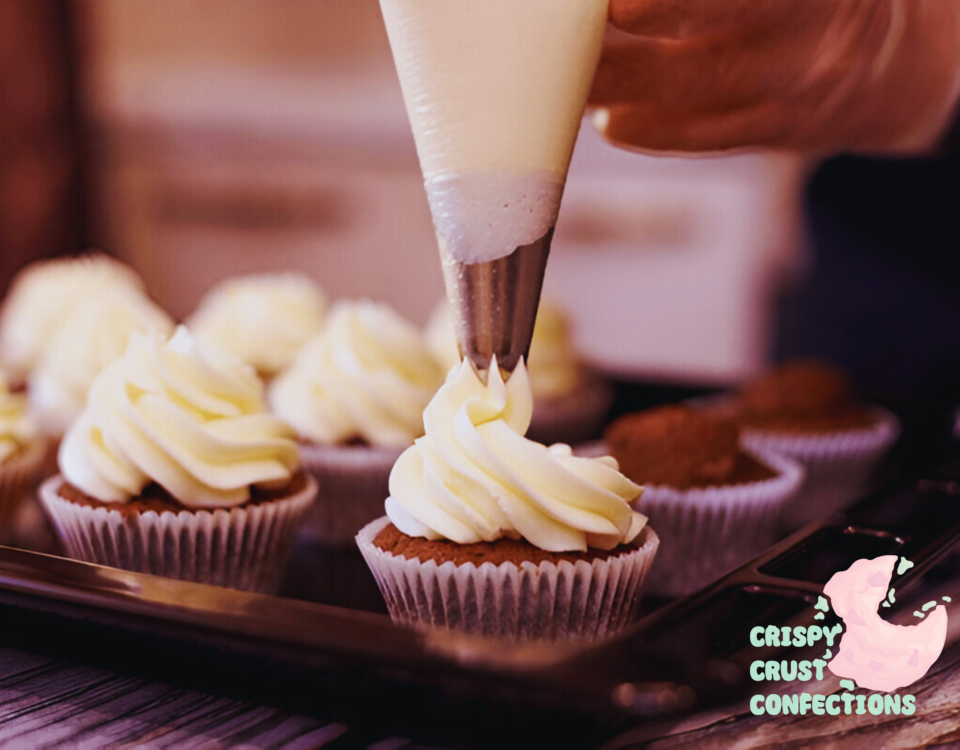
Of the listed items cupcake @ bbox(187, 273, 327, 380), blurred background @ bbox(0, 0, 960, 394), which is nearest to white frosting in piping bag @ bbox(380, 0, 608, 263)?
cupcake @ bbox(187, 273, 327, 380)

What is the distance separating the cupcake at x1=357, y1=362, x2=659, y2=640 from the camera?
1203 mm

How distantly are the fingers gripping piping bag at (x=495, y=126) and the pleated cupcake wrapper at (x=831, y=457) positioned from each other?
1.01m

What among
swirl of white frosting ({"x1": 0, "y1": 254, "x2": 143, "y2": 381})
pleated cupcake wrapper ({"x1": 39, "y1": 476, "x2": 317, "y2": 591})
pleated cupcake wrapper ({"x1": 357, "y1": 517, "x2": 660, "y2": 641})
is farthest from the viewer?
swirl of white frosting ({"x1": 0, "y1": 254, "x2": 143, "y2": 381})

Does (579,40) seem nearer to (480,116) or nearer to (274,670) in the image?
(480,116)

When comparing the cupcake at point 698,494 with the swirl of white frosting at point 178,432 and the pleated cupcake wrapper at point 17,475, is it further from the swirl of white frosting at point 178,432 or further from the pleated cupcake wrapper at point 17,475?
the pleated cupcake wrapper at point 17,475

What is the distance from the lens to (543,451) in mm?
1241

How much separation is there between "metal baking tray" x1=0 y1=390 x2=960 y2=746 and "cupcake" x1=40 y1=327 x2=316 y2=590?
0.73 feet

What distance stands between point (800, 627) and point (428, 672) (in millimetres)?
445

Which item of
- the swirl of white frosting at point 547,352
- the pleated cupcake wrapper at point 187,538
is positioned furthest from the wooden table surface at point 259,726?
the swirl of white frosting at point 547,352

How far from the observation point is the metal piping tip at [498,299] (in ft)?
3.91

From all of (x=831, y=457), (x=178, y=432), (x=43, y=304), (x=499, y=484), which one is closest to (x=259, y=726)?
(x=499, y=484)

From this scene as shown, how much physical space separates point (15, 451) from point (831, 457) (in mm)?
1452

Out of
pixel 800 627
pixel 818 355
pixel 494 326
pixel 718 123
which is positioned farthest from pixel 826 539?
pixel 818 355

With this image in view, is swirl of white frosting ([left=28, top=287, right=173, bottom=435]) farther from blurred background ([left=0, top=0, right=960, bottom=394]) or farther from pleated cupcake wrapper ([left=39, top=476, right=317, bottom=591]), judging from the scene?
blurred background ([left=0, top=0, right=960, bottom=394])
